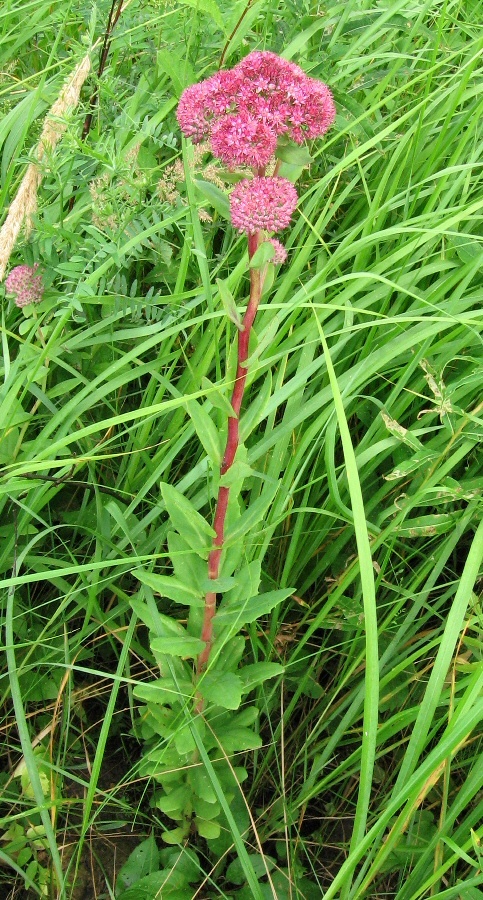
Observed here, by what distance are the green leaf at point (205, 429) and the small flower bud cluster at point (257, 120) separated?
0.32 meters

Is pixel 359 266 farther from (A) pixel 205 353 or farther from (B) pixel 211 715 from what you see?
(B) pixel 211 715

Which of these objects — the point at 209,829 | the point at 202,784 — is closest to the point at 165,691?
the point at 202,784

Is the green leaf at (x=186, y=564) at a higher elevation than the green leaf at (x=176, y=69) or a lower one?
lower

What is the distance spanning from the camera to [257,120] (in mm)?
1279

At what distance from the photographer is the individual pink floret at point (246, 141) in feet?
4.14

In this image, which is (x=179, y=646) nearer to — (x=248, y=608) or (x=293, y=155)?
(x=248, y=608)

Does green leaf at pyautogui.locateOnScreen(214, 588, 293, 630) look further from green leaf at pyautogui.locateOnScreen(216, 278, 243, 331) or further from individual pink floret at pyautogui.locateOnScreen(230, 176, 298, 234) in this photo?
individual pink floret at pyautogui.locateOnScreen(230, 176, 298, 234)

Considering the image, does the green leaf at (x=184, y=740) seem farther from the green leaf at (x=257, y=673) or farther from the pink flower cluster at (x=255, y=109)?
the pink flower cluster at (x=255, y=109)

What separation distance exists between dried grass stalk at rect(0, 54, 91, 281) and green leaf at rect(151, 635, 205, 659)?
2.91 ft

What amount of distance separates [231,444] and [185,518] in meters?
0.19

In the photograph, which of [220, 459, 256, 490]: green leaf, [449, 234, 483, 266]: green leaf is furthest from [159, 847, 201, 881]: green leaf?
[449, 234, 483, 266]: green leaf

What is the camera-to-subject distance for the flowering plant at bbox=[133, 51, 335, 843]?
4.19 ft

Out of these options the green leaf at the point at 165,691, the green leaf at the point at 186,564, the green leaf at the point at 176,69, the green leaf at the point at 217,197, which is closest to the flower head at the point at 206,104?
the green leaf at the point at 217,197

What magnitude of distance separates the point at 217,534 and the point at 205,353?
671 mm
